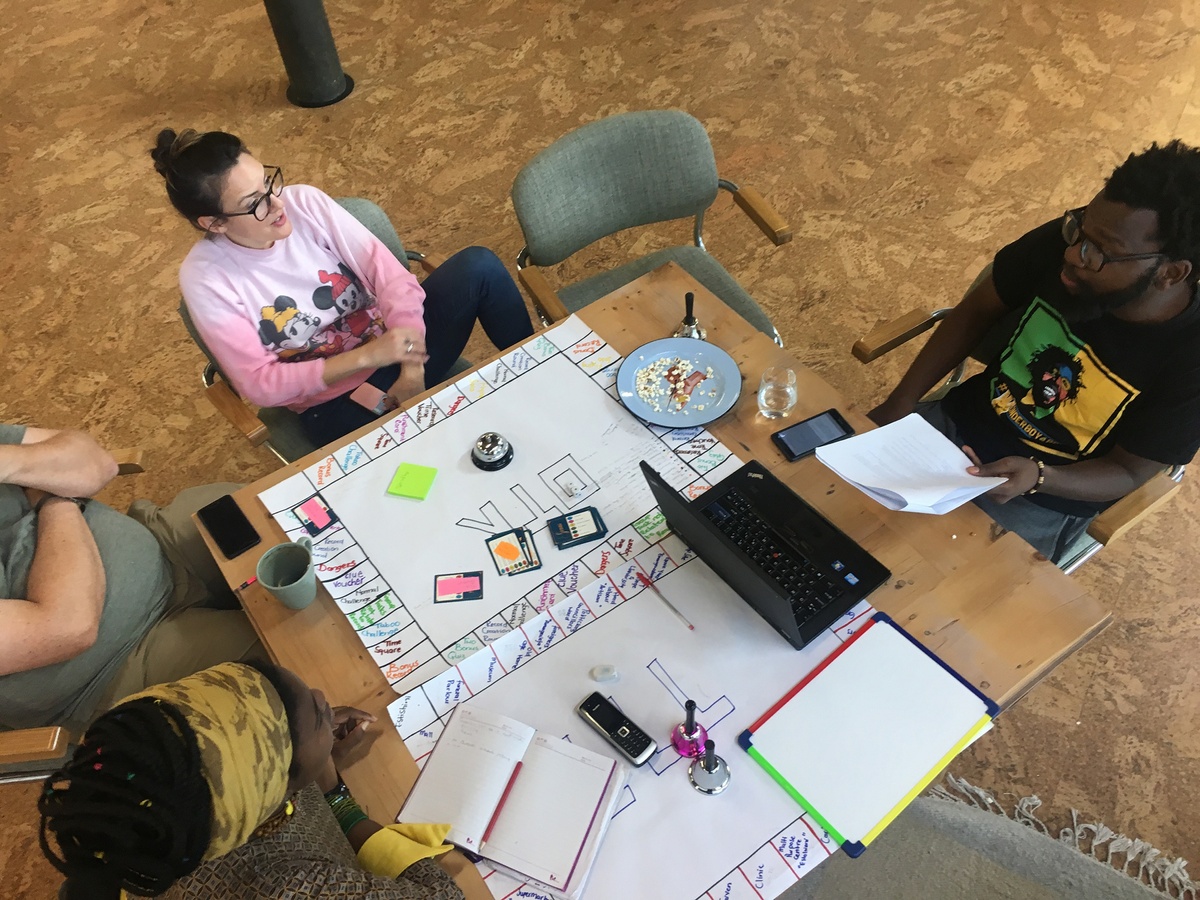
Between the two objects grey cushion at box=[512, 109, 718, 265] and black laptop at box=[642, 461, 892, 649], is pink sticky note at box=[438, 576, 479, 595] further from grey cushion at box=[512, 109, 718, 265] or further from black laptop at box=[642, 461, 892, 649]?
grey cushion at box=[512, 109, 718, 265]

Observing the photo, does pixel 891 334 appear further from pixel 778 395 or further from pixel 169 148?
pixel 169 148

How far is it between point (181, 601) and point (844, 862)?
1.46 metres

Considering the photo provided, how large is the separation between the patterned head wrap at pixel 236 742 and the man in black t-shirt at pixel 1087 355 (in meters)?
1.18

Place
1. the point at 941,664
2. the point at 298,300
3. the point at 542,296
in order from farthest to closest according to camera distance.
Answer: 1. the point at 542,296
2. the point at 298,300
3. the point at 941,664

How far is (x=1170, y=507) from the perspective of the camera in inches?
90.9

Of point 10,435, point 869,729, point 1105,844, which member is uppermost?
point 10,435

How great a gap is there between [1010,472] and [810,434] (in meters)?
0.35

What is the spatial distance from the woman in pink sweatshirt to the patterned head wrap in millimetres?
863

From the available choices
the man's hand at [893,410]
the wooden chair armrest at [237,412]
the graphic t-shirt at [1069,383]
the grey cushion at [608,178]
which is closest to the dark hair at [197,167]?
the wooden chair armrest at [237,412]

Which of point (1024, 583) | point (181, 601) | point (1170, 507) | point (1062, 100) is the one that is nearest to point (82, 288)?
point (181, 601)

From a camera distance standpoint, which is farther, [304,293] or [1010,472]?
[304,293]

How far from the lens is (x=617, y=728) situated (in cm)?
120

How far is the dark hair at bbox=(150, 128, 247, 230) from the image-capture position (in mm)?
1604

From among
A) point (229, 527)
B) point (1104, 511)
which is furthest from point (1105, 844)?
point (229, 527)
